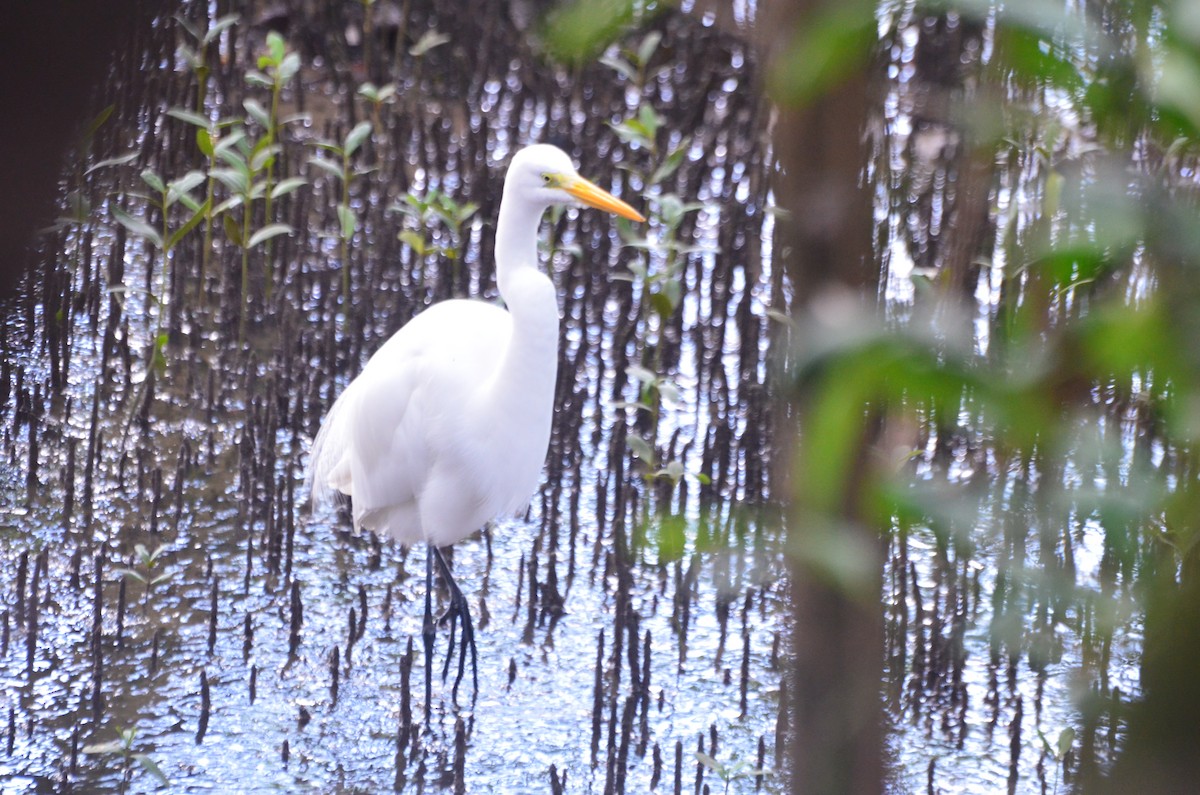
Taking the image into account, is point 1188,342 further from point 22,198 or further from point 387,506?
point 387,506

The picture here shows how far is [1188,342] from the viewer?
45 centimetres

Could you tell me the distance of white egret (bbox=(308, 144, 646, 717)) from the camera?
293 cm

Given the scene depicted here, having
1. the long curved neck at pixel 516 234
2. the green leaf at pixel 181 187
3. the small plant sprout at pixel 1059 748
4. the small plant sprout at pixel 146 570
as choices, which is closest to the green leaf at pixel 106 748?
the small plant sprout at pixel 146 570

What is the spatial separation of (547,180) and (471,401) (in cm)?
55

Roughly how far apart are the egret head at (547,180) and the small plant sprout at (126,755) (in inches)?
57.9

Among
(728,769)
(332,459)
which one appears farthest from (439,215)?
(728,769)

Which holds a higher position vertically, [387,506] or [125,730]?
[387,506]

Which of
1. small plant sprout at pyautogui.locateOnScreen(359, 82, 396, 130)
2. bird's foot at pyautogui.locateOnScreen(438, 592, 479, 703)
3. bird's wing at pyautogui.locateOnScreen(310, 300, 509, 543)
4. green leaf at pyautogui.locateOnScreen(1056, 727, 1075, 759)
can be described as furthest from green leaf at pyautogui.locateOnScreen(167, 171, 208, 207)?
green leaf at pyautogui.locateOnScreen(1056, 727, 1075, 759)

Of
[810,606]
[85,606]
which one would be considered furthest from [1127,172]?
[85,606]

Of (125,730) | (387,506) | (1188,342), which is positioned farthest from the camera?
(387,506)

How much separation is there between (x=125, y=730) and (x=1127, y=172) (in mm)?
2750

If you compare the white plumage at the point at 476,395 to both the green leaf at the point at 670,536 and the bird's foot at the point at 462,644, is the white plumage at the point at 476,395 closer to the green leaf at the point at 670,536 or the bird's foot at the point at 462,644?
the bird's foot at the point at 462,644

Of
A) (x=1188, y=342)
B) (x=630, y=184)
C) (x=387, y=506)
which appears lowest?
(x=1188, y=342)

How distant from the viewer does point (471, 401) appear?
119 inches
